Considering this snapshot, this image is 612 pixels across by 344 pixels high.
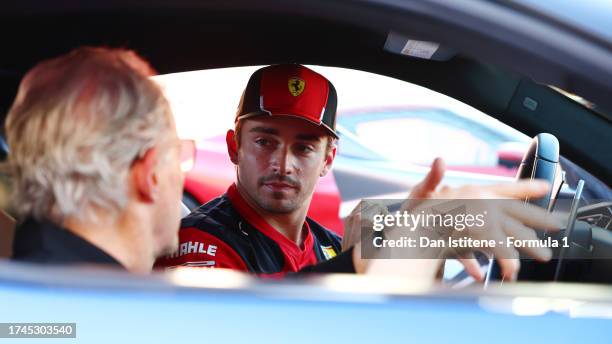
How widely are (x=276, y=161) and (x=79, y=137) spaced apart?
40.0 inches

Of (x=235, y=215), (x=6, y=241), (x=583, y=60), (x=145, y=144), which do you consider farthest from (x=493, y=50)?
(x=235, y=215)

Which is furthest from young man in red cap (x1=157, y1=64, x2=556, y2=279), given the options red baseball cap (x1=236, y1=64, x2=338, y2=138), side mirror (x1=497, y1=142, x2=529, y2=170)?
side mirror (x1=497, y1=142, x2=529, y2=170)

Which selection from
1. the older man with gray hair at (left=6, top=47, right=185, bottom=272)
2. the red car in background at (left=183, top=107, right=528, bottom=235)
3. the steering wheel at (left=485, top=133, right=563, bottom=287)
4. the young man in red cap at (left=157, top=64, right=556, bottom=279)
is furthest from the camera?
the red car in background at (left=183, top=107, right=528, bottom=235)

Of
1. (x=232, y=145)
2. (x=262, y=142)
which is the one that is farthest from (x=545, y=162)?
(x=232, y=145)

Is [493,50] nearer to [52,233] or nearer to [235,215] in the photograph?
[52,233]

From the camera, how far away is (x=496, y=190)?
136 centimetres

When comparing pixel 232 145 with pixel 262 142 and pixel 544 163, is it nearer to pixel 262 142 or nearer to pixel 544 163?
pixel 262 142

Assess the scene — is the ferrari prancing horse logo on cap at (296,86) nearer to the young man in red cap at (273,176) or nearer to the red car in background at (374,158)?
the young man in red cap at (273,176)

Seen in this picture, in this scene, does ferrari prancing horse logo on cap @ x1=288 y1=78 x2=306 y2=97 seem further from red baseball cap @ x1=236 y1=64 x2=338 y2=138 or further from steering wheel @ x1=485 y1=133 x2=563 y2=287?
steering wheel @ x1=485 y1=133 x2=563 y2=287

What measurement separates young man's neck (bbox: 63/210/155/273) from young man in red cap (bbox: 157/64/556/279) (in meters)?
0.61

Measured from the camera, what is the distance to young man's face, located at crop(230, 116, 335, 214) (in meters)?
2.22

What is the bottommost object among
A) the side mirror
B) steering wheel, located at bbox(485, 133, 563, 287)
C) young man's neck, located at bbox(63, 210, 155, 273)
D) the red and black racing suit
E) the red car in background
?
young man's neck, located at bbox(63, 210, 155, 273)

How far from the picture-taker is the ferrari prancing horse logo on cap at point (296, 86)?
222 cm

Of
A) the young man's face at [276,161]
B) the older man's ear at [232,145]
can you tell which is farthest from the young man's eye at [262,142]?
the older man's ear at [232,145]
